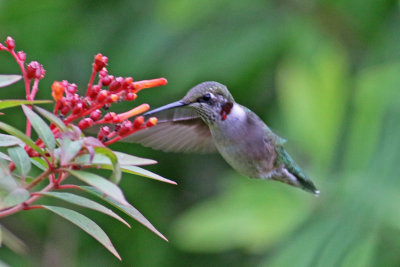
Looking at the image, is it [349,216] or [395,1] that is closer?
[349,216]

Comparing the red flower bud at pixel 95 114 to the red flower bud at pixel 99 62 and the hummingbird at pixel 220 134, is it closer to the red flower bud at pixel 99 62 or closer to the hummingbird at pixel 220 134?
the red flower bud at pixel 99 62

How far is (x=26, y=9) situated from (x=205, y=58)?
1038mm

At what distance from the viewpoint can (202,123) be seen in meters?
2.61

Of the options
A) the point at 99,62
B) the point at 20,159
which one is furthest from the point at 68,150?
the point at 99,62

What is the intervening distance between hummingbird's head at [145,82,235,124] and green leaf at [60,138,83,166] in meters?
0.77

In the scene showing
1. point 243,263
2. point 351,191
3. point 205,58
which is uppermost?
point 205,58

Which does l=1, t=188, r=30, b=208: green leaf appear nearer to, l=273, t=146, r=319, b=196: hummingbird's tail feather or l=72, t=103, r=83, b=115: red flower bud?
l=72, t=103, r=83, b=115: red flower bud

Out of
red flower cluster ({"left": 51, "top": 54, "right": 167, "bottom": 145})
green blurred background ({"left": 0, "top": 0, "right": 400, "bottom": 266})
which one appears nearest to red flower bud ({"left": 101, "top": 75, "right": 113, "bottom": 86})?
red flower cluster ({"left": 51, "top": 54, "right": 167, "bottom": 145})

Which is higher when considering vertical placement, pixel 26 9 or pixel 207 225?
pixel 26 9

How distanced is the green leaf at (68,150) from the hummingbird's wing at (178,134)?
32.1 inches

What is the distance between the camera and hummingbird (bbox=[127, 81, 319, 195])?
2238 mm

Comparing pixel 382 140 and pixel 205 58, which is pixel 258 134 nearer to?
pixel 382 140

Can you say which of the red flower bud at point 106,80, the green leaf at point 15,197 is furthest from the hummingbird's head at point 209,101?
the green leaf at point 15,197

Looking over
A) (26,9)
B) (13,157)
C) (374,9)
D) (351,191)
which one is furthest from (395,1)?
(13,157)
